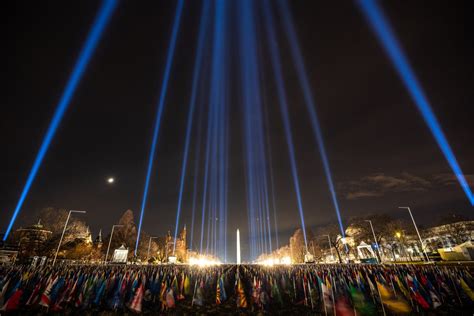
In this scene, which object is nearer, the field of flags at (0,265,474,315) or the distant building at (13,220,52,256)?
the field of flags at (0,265,474,315)

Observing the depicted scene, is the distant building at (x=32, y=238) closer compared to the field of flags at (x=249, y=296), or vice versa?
the field of flags at (x=249, y=296)

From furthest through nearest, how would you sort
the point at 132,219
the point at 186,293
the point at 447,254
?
the point at 132,219
the point at 447,254
the point at 186,293

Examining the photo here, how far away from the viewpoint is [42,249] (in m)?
→ 48.9

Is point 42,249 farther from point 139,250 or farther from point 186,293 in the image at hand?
point 186,293

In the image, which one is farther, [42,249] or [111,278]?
[42,249]

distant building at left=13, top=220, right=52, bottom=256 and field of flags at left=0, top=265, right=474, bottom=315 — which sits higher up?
distant building at left=13, top=220, right=52, bottom=256

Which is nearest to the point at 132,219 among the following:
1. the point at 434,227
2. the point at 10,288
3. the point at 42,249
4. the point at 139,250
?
the point at 139,250

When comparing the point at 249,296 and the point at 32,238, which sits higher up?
the point at 32,238

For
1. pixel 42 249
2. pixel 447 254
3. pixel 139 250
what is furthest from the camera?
pixel 139 250

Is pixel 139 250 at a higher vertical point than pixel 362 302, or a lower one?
higher

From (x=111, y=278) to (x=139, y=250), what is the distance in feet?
274

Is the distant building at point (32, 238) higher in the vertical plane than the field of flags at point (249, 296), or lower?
higher

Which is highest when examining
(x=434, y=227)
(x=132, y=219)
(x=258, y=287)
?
(x=132, y=219)

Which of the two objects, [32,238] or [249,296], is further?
[32,238]
